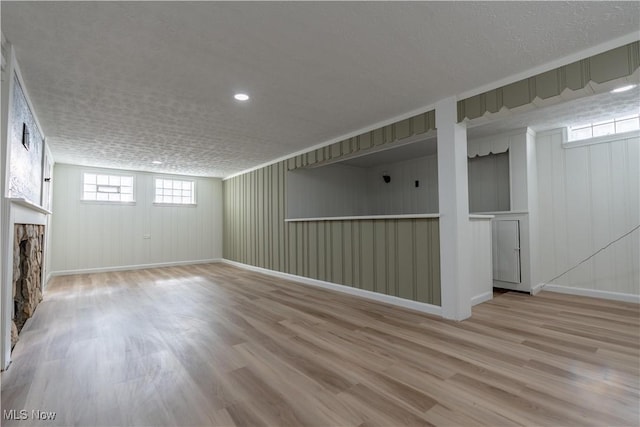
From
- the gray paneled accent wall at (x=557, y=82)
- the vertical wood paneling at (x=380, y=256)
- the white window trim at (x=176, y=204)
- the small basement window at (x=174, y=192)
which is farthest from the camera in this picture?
the small basement window at (x=174, y=192)

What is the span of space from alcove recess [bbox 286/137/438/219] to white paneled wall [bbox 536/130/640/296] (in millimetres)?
1930

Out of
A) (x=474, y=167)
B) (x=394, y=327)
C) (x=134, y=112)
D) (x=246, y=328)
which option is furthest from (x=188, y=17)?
(x=474, y=167)

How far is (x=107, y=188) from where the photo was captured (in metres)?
7.00

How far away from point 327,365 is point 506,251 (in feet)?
12.5

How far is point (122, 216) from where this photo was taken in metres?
7.14

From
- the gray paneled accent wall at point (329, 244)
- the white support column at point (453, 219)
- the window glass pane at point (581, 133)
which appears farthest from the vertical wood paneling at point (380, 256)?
the window glass pane at point (581, 133)

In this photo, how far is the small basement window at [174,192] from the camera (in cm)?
768

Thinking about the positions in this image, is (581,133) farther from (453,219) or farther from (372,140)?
(372,140)

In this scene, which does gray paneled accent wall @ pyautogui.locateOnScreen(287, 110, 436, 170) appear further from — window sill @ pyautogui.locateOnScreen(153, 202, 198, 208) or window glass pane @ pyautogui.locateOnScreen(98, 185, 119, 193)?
window glass pane @ pyautogui.locateOnScreen(98, 185, 119, 193)

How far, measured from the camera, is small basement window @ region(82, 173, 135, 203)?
6.77 metres

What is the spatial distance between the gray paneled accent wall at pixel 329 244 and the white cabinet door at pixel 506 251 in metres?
1.96

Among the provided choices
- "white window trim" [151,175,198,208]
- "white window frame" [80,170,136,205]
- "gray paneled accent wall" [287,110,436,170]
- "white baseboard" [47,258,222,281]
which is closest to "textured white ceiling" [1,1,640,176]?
"gray paneled accent wall" [287,110,436,170]

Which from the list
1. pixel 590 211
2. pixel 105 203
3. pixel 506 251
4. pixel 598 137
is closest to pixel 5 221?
pixel 105 203

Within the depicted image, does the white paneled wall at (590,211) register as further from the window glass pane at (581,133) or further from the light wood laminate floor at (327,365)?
the light wood laminate floor at (327,365)
